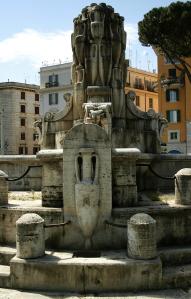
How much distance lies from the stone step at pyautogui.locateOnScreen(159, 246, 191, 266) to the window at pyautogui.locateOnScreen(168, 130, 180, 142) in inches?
1584

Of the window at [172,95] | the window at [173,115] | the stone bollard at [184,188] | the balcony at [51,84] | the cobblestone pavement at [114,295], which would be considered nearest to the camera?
the cobblestone pavement at [114,295]

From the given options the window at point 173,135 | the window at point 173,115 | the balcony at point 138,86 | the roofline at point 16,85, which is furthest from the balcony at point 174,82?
the roofline at point 16,85

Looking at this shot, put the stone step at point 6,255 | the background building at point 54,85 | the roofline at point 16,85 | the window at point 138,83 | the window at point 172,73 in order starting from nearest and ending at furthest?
the stone step at point 6,255
the window at point 172,73
the background building at point 54,85
the window at point 138,83
the roofline at point 16,85

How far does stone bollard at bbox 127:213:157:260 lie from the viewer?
672 centimetres

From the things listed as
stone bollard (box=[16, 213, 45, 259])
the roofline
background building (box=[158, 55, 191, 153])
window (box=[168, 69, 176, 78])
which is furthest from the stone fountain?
the roofline

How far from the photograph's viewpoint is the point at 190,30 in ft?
112

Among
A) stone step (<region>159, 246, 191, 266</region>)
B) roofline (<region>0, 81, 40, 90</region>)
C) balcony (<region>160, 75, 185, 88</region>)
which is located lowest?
stone step (<region>159, 246, 191, 266</region>)

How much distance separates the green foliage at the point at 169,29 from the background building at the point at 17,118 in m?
33.7

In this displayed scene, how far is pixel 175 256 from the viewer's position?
7277 millimetres

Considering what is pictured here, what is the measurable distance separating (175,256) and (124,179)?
1.66 m

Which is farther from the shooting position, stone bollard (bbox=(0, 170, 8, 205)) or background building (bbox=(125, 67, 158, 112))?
background building (bbox=(125, 67, 158, 112))

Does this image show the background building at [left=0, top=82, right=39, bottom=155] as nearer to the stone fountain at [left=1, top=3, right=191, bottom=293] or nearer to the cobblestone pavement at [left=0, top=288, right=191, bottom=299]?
the stone fountain at [left=1, top=3, right=191, bottom=293]

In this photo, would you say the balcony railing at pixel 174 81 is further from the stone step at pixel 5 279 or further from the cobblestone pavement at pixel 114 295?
the stone step at pixel 5 279

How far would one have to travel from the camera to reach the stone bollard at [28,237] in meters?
6.87
